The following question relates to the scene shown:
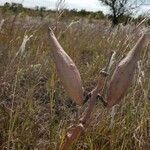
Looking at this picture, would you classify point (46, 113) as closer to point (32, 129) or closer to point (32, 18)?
point (32, 129)

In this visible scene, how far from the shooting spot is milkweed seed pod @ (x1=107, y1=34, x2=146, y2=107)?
0.54 m

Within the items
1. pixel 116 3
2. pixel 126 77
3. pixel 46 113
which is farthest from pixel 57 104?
pixel 116 3

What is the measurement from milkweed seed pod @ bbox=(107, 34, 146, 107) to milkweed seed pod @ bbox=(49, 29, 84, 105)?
0.04m

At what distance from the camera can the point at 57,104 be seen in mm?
2656

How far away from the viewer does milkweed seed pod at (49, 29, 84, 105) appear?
54cm

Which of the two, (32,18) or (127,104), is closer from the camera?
(127,104)

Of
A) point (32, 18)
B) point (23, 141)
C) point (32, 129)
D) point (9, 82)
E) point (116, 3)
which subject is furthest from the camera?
point (116, 3)

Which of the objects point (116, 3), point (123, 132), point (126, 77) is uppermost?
point (126, 77)

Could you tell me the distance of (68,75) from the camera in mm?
557

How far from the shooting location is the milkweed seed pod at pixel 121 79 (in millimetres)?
544

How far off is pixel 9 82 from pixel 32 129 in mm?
474

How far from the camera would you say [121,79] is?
55 centimetres

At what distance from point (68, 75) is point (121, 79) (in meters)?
0.07

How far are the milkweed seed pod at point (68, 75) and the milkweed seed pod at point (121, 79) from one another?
4 centimetres
